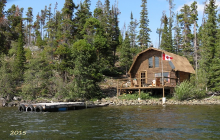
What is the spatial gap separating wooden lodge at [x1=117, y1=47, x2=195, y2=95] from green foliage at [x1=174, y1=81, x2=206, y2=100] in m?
1.79

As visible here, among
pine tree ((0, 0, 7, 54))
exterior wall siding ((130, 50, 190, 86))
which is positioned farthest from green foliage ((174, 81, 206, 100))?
pine tree ((0, 0, 7, 54))

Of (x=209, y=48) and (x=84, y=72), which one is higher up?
(x=209, y=48)

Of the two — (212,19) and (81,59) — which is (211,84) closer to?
(212,19)

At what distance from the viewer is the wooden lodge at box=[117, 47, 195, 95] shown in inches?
1236

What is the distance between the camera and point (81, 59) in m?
32.6

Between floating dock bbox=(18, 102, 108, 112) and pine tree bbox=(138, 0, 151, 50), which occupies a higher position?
pine tree bbox=(138, 0, 151, 50)

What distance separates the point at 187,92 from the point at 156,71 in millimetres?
6625

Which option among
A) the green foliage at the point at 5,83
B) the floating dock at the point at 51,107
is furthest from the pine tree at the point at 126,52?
the floating dock at the point at 51,107

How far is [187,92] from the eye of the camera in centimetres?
2842

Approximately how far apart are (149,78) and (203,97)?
7667mm

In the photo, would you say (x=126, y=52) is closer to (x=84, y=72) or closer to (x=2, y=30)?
(x=84, y=72)

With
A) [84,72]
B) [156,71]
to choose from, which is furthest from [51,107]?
[156,71]

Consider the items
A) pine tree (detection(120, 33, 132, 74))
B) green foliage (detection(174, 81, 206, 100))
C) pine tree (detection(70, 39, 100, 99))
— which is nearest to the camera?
green foliage (detection(174, 81, 206, 100))

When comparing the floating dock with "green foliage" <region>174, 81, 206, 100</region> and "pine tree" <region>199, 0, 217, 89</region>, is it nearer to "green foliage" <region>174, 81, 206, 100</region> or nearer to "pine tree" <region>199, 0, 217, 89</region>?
"green foliage" <region>174, 81, 206, 100</region>
